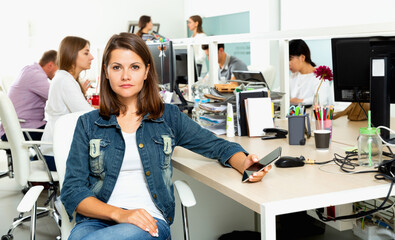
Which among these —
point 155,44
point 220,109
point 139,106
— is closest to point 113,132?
point 139,106

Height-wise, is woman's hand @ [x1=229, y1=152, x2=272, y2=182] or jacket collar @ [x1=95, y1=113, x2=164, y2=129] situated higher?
jacket collar @ [x1=95, y1=113, x2=164, y2=129]

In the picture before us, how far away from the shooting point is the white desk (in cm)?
139

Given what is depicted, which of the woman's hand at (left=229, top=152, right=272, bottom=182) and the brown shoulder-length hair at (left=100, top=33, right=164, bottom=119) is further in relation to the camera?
the brown shoulder-length hair at (left=100, top=33, right=164, bottom=119)

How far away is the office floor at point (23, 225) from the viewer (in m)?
2.98

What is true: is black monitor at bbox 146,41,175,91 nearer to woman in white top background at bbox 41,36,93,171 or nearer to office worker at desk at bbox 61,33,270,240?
woman in white top background at bbox 41,36,93,171

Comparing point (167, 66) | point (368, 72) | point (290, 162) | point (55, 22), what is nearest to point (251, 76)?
point (167, 66)

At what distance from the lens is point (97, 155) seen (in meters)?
1.75

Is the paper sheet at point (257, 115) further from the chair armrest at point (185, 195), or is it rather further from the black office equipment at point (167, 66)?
the black office equipment at point (167, 66)

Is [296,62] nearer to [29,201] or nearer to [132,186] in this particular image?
[132,186]

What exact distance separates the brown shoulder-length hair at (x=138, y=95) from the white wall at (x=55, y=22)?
5.43m

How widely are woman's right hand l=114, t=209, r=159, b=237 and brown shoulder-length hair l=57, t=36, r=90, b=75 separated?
193 centimetres

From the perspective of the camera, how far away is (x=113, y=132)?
1799mm

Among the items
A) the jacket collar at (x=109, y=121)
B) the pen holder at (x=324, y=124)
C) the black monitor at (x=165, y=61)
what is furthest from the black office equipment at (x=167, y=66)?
the jacket collar at (x=109, y=121)

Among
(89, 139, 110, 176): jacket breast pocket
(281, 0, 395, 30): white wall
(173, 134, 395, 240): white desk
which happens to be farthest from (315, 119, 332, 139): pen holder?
(281, 0, 395, 30): white wall
